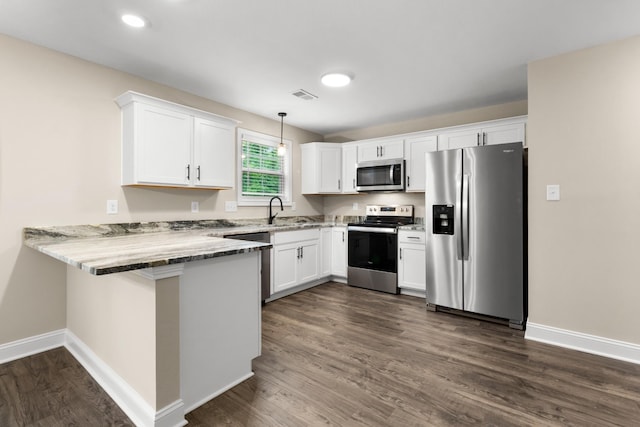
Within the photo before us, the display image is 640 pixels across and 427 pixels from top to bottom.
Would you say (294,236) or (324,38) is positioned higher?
(324,38)

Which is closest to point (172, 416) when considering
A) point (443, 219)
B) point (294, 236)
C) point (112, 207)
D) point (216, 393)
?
point (216, 393)

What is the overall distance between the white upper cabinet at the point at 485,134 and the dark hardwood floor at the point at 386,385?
2.06 metres

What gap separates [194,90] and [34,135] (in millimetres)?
1479

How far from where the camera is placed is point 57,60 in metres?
2.51

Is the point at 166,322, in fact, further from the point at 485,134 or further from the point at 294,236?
the point at 485,134

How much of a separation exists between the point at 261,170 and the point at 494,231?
2.95 metres

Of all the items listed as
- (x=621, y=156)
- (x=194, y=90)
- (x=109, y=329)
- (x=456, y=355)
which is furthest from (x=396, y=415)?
(x=194, y=90)

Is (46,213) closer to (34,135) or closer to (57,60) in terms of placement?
(34,135)

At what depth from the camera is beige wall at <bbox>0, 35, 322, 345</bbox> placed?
2305 mm

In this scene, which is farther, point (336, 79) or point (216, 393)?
point (336, 79)

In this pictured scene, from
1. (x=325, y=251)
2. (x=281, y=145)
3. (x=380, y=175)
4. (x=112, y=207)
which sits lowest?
(x=325, y=251)

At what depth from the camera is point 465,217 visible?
311cm

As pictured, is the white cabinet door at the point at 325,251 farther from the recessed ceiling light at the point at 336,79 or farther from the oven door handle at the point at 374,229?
the recessed ceiling light at the point at 336,79

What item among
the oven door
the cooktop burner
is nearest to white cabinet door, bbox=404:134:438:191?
the cooktop burner
